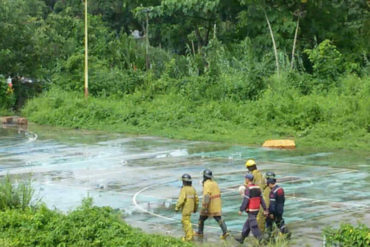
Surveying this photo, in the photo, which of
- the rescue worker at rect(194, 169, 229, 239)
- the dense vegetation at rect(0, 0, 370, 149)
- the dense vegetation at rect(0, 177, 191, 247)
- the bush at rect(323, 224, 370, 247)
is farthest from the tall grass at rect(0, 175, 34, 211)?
the dense vegetation at rect(0, 0, 370, 149)

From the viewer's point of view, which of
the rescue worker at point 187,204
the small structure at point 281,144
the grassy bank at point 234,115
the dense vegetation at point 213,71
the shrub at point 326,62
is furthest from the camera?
the shrub at point 326,62

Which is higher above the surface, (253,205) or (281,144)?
(253,205)

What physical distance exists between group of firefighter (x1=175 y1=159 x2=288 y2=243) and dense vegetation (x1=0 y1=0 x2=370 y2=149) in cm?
1401

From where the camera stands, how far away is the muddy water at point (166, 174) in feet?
51.7

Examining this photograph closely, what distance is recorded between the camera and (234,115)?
3334cm

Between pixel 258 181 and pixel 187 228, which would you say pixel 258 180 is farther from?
pixel 187 228

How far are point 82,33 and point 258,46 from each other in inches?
502

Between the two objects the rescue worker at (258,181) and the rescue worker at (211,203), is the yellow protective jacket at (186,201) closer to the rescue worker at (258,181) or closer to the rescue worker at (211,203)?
the rescue worker at (211,203)

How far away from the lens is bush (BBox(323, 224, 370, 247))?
10633 millimetres

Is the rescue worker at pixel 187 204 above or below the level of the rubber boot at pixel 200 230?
above

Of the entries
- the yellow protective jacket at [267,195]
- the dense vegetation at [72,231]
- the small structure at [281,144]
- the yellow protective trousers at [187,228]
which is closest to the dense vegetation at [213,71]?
the small structure at [281,144]

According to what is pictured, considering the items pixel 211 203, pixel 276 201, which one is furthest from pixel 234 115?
pixel 276 201

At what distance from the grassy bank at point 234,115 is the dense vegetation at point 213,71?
6 cm

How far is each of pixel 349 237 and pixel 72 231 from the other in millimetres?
4187
